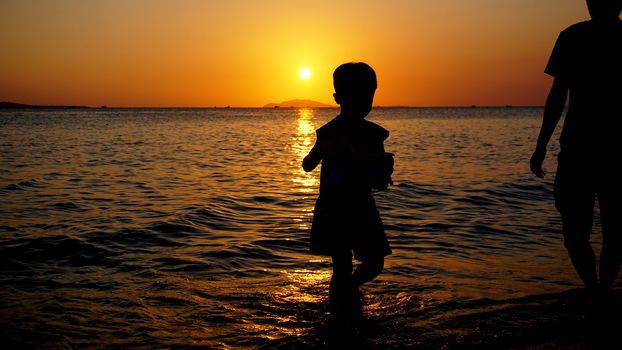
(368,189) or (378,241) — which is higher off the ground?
(368,189)

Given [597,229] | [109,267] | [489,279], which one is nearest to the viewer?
[489,279]

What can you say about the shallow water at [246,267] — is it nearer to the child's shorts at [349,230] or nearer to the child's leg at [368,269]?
the child's leg at [368,269]

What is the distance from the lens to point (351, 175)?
3.99 metres

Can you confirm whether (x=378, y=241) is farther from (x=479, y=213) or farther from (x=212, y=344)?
(x=479, y=213)

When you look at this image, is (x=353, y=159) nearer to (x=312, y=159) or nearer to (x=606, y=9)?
(x=312, y=159)

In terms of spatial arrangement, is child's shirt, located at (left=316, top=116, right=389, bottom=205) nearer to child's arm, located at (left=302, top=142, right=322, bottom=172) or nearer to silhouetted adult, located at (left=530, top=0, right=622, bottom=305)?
child's arm, located at (left=302, top=142, right=322, bottom=172)

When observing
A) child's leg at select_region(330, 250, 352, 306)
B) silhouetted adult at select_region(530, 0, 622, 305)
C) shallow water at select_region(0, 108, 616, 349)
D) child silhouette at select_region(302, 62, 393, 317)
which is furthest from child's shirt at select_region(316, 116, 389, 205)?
silhouetted adult at select_region(530, 0, 622, 305)

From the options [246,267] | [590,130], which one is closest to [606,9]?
[590,130]

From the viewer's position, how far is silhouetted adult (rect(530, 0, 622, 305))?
163 inches

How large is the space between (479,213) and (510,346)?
270 inches

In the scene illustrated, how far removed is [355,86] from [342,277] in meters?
1.50

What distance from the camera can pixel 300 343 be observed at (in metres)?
4.05

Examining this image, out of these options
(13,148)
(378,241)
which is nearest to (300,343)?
(378,241)

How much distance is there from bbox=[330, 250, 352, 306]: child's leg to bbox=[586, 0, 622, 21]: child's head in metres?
2.69
